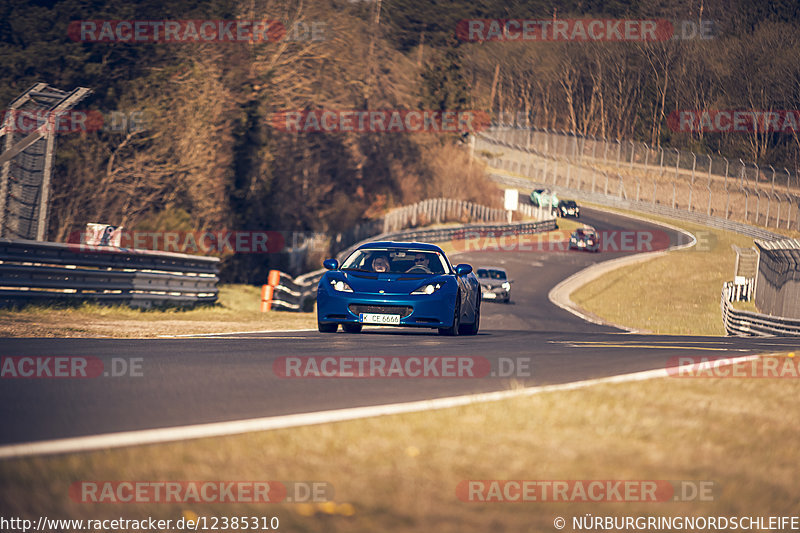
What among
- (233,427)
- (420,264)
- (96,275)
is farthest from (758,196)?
(233,427)

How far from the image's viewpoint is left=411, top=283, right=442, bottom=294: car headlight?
46.4 ft

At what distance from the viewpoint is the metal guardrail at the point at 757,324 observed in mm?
26166

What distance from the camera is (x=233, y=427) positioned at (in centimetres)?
560

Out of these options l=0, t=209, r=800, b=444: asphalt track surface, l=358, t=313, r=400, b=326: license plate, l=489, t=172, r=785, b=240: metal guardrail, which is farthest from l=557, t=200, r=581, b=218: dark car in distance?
l=358, t=313, r=400, b=326: license plate

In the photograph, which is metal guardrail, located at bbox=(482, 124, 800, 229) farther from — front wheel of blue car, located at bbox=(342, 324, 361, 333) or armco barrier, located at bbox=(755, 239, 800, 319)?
front wheel of blue car, located at bbox=(342, 324, 361, 333)

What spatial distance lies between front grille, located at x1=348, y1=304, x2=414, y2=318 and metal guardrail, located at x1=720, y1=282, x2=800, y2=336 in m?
15.7

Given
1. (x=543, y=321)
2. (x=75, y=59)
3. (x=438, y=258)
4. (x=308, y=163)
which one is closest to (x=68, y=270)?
(x=438, y=258)

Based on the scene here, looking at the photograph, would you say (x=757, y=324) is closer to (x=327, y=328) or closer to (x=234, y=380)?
(x=327, y=328)

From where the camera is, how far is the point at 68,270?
17.8 metres

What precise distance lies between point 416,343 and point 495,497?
26.6 feet

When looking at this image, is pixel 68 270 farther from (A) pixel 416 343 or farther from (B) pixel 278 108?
(B) pixel 278 108

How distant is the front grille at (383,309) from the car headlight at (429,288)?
1.01 feet

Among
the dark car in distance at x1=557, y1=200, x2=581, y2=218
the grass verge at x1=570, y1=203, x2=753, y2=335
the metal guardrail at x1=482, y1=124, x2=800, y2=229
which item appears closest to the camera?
the grass verge at x1=570, y1=203, x2=753, y2=335

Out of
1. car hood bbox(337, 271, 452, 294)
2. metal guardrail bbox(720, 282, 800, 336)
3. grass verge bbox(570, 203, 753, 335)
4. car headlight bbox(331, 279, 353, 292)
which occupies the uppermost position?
car hood bbox(337, 271, 452, 294)
